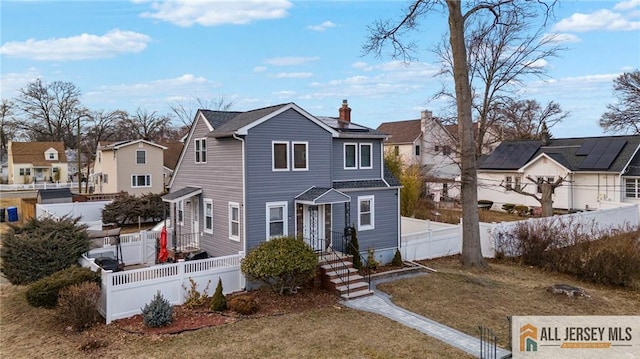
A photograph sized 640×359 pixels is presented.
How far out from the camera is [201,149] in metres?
16.1

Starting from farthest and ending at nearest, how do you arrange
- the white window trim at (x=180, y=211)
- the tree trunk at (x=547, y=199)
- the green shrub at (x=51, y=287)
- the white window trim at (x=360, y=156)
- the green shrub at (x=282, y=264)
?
the tree trunk at (x=547, y=199) → the white window trim at (x=180, y=211) → the white window trim at (x=360, y=156) → the green shrub at (x=282, y=264) → the green shrub at (x=51, y=287)

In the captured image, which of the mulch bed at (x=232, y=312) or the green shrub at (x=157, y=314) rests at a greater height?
the green shrub at (x=157, y=314)

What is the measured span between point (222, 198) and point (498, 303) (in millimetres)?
9523

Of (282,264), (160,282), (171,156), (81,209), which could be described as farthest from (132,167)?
(282,264)

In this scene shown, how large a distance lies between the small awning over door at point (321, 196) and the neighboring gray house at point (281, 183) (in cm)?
4

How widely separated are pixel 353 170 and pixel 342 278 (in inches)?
187

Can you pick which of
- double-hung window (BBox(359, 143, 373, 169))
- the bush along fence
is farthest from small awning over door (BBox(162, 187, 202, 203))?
double-hung window (BBox(359, 143, 373, 169))

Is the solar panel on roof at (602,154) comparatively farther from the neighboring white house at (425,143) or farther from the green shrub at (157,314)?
the green shrub at (157,314)

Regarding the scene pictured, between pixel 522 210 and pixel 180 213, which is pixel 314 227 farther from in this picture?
pixel 522 210

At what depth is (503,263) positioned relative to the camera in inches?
725

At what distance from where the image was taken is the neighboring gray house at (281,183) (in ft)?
45.2

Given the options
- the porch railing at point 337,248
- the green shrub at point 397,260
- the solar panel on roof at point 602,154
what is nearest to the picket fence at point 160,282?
the porch railing at point 337,248

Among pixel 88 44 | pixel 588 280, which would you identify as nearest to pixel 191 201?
pixel 88 44

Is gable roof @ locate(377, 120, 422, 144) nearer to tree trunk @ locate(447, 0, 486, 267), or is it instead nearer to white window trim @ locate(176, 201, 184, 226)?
tree trunk @ locate(447, 0, 486, 267)
